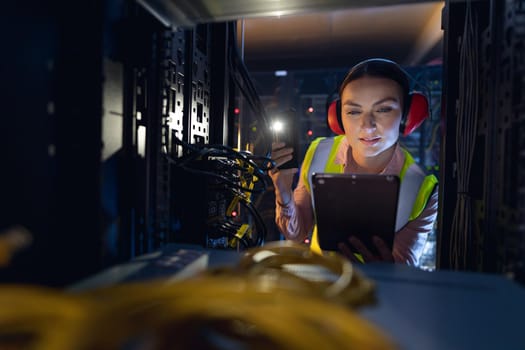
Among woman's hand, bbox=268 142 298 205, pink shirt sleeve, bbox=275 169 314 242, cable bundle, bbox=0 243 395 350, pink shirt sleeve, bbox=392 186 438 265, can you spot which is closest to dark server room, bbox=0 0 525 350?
cable bundle, bbox=0 243 395 350

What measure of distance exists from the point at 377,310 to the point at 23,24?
0.66 m

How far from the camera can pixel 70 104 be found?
1.71 ft

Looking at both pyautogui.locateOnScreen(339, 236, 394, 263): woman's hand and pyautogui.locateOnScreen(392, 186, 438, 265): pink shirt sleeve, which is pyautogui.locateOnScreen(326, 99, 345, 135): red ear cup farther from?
pyautogui.locateOnScreen(339, 236, 394, 263): woman's hand

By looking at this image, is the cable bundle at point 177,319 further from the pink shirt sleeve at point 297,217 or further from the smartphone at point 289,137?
the pink shirt sleeve at point 297,217

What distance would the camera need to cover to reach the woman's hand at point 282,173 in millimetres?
1395

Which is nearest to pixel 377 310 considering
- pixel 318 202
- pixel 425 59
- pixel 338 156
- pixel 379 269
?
pixel 379 269

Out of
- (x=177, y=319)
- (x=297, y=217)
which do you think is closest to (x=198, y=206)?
(x=177, y=319)

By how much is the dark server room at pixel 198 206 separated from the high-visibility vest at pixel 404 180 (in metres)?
0.65

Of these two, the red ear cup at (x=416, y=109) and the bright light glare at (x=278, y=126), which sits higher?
the red ear cup at (x=416, y=109)

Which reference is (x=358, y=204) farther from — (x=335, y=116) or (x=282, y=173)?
(x=335, y=116)

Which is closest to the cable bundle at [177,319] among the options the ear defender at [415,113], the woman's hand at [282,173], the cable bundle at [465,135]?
the cable bundle at [465,135]

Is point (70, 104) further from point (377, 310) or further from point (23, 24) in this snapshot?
point (377, 310)

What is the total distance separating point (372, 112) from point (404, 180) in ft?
1.39

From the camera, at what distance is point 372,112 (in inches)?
62.9
